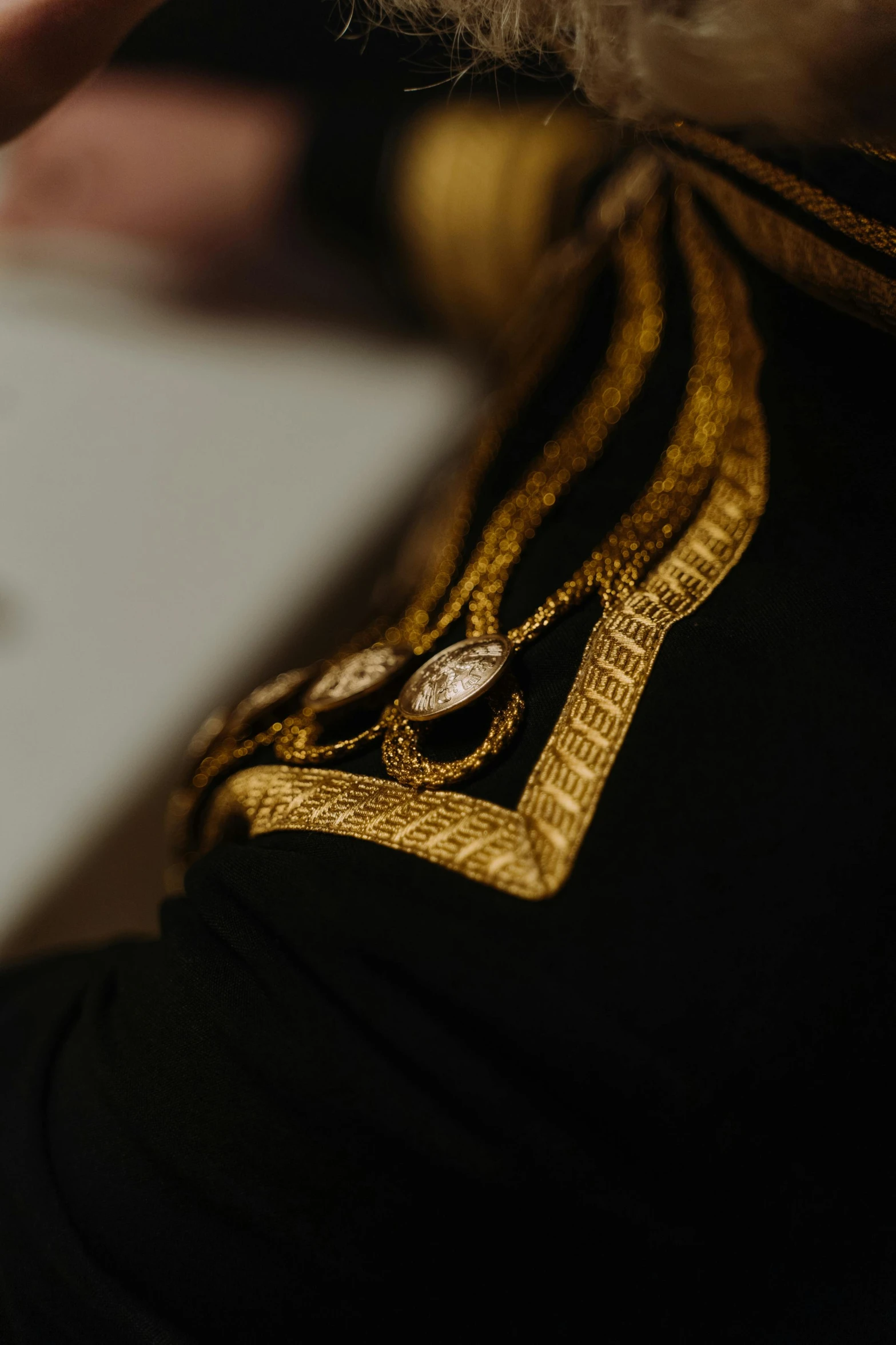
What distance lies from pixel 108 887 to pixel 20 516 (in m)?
0.26

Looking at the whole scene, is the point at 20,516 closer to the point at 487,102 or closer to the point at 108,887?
the point at 108,887

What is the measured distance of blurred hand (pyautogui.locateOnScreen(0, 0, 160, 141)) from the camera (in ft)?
0.91

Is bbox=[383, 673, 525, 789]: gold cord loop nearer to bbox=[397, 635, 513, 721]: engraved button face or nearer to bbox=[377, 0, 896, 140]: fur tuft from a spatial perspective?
bbox=[397, 635, 513, 721]: engraved button face

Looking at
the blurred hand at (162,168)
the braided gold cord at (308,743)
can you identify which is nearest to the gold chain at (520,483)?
the braided gold cord at (308,743)

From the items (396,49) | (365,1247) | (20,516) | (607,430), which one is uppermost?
(396,49)

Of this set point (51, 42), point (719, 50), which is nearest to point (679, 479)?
point (719, 50)

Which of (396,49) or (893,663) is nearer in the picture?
(893,663)

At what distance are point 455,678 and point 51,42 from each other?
21cm

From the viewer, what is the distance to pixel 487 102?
785mm

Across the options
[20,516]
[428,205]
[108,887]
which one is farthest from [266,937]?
[428,205]

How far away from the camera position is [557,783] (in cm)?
27

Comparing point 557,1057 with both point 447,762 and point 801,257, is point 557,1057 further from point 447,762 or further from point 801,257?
point 801,257

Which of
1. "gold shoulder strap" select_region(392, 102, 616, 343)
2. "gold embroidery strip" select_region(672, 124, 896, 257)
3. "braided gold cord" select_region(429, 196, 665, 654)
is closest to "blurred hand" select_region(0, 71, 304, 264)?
"gold shoulder strap" select_region(392, 102, 616, 343)

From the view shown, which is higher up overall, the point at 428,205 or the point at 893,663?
the point at 428,205
